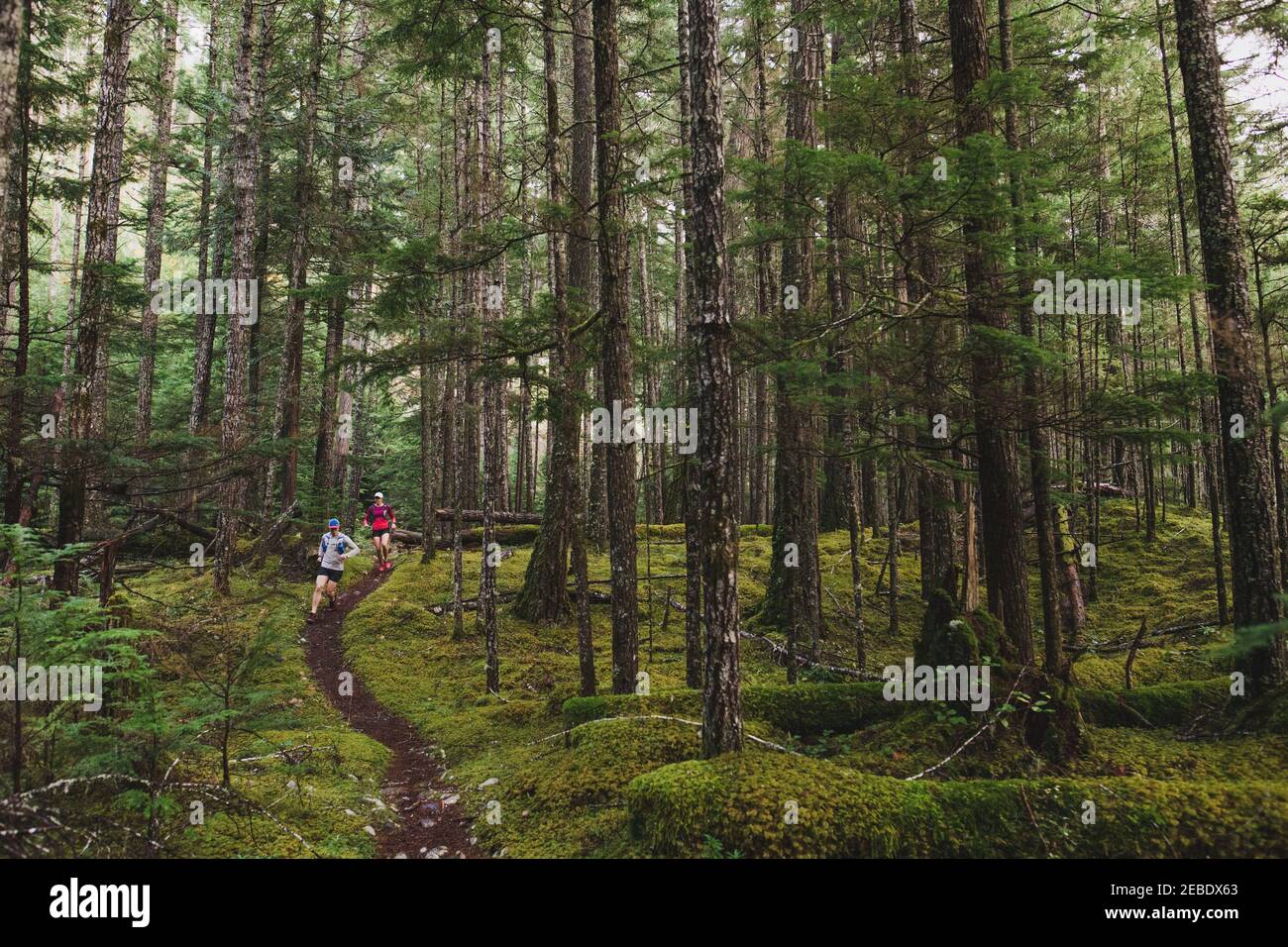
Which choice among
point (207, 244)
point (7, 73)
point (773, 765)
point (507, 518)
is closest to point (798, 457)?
point (773, 765)

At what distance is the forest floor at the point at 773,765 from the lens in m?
4.24

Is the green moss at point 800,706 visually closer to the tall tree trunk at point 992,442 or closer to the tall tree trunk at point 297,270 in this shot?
the tall tree trunk at point 992,442

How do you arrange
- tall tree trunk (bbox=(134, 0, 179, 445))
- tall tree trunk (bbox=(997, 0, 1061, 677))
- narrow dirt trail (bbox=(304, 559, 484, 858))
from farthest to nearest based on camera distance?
1. tall tree trunk (bbox=(134, 0, 179, 445))
2. tall tree trunk (bbox=(997, 0, 1061, 677))
3. narrow dirt trail (bbox=(304, 559, 484, 858))

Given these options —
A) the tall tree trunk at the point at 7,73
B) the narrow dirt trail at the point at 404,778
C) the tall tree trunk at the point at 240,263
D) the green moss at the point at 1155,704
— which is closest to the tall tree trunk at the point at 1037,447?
the green moss at the point at 1155,704

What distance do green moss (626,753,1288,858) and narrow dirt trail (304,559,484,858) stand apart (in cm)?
211

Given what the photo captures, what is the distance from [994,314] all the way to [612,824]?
6.18 meters

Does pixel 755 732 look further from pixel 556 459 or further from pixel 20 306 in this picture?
pixel 20 306

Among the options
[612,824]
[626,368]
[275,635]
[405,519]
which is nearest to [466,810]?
[612,824]

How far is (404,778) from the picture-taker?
24.0 feet

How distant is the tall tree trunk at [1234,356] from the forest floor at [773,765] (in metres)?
1.08

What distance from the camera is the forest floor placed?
13.9 feet

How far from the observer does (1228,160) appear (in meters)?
6.52

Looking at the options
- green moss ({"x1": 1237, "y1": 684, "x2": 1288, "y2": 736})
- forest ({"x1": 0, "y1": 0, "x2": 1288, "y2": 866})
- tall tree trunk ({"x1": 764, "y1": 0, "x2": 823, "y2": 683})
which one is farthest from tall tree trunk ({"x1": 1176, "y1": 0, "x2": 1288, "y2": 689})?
tall tree trunk ({"x1": 764, "y1": 0, "x2": 823, "y2": 683})

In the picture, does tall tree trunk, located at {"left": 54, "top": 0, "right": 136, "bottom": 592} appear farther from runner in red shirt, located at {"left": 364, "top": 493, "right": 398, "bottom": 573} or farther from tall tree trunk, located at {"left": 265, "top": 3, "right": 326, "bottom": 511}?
runner in red shirt, located at {"left": 364, "top": 493, "right": 398, "bottom": 573}
